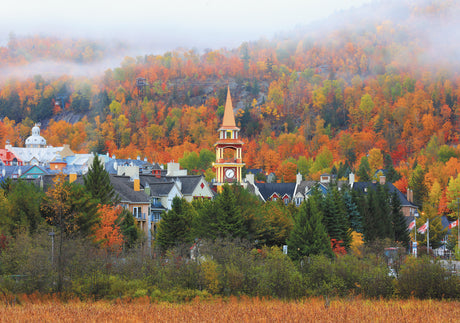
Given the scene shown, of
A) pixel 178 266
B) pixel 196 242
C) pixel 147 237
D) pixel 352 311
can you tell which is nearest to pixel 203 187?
pixel 147 237

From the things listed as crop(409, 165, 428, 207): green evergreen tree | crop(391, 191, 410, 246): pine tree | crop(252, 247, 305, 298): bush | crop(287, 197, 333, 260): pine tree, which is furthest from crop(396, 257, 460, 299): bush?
crop(409, 165, 428, 207): green evergreen tree

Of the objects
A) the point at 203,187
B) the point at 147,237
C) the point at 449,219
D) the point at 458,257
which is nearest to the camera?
the point at 458,257

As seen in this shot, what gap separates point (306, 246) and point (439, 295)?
45.3 feet

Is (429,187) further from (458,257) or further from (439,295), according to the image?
(439,295)

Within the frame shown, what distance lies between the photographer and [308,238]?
60.7 metres

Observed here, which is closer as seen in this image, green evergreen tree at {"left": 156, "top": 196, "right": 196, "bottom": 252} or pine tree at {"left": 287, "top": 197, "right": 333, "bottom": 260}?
pine tree at {"left": 287, "top": 197, "right": 333, "bottom": 260}

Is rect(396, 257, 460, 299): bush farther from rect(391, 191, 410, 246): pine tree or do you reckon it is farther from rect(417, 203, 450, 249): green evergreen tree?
rect(417, 203, 450, 249): green evergreen tree

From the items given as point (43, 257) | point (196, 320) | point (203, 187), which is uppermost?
point (203, 187)

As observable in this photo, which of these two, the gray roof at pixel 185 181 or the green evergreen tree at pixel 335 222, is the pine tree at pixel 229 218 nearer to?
the green evergreen tree at pixel 335 222

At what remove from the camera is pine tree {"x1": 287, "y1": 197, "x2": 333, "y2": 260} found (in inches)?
2361

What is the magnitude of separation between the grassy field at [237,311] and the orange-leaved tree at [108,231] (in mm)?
12173

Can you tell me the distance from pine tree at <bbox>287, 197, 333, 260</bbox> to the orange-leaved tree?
14.7 metres

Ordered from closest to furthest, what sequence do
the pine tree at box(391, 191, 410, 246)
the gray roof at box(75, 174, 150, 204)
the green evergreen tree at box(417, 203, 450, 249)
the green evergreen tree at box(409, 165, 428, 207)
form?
the gray roof at box(75, 174, 150, 204) → the pine tree at box(391, 191, 410, 246) → the green evergreen tree at box(417, 203, 450, 249) → the green evergreen tree at box(409, 165, 428, 207)

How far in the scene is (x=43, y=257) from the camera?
48.1 metres
